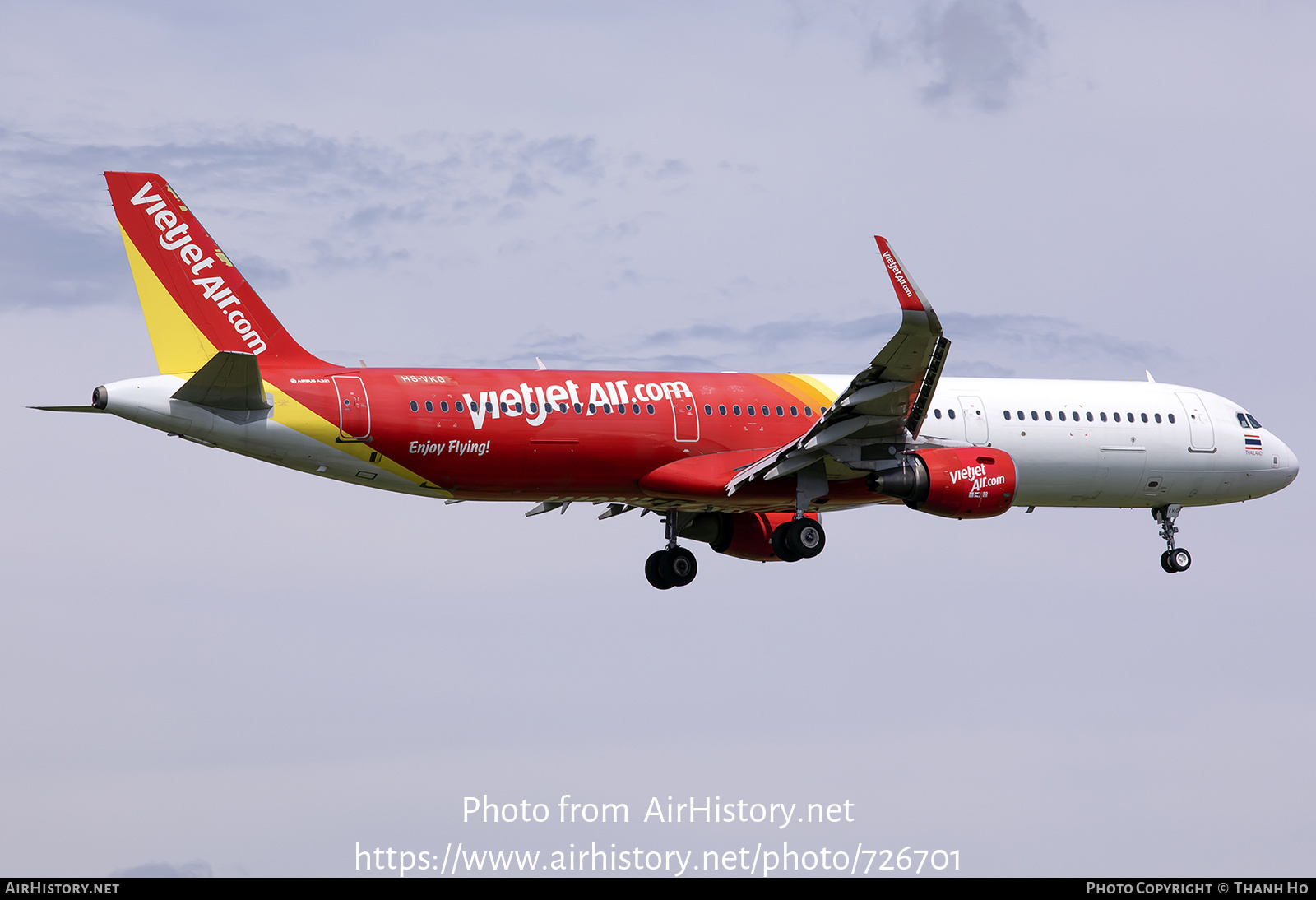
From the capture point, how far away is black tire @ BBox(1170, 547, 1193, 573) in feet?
124

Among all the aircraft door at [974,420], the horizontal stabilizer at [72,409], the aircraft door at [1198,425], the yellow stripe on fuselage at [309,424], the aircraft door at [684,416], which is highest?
the aircraft door at [1198,425]

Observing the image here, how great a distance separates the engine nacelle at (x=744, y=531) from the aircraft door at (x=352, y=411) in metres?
10.3

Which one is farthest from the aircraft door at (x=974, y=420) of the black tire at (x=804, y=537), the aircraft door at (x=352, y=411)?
the aircraft door at (x=352, y=411)

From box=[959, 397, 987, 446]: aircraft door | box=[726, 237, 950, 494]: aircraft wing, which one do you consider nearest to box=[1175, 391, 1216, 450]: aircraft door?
box=[959, 397, 987, 446]: aircraft door

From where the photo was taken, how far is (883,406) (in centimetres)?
3150

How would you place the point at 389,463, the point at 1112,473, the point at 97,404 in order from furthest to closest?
the point at 1112,473 → the point at 389,463 → the point at 97,404

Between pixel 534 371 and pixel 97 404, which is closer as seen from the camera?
pixel 97 404

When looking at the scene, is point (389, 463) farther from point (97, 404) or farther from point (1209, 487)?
point (1209, 487)

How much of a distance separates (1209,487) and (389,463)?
19640 mm

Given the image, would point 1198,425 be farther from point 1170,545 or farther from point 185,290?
point 185,290

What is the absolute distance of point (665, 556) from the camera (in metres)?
36.9

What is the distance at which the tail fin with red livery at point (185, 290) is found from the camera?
30.3 m

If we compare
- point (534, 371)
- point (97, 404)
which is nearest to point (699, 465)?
point (534, 371)

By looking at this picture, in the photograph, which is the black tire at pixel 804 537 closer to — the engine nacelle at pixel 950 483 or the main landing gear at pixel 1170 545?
the engine nacelle at pixel 950 483
